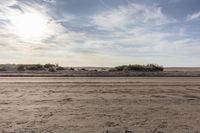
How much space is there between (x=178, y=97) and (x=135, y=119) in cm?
640

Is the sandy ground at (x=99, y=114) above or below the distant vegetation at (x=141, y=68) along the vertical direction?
below

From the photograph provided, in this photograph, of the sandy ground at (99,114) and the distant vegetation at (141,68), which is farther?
the distant vegetation at (141,68)

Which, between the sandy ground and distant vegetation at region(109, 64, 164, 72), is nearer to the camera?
the sandy ground

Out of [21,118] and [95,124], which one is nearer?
[95,124]

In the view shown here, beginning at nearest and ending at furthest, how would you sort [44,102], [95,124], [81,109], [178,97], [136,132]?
[136,132] → [95,124] → [81,109] → [44,102] → [178,97]

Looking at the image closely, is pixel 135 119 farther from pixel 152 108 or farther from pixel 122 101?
pixel 122 101

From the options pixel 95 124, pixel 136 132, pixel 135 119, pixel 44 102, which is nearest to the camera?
pixel 136 132

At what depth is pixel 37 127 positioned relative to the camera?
9.28 m

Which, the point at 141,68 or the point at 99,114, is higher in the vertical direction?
the point at 141,68

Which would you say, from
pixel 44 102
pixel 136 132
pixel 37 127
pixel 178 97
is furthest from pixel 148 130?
pixel 178 97

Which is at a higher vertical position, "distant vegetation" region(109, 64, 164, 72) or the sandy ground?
"distant vegetation" region(109, 64, 164, 72)

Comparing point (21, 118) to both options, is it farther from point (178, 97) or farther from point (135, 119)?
point (178, 97)

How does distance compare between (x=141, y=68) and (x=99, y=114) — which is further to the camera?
(x=141, y=68)

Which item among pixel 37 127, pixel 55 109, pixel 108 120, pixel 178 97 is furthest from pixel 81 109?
pixel 178 97
